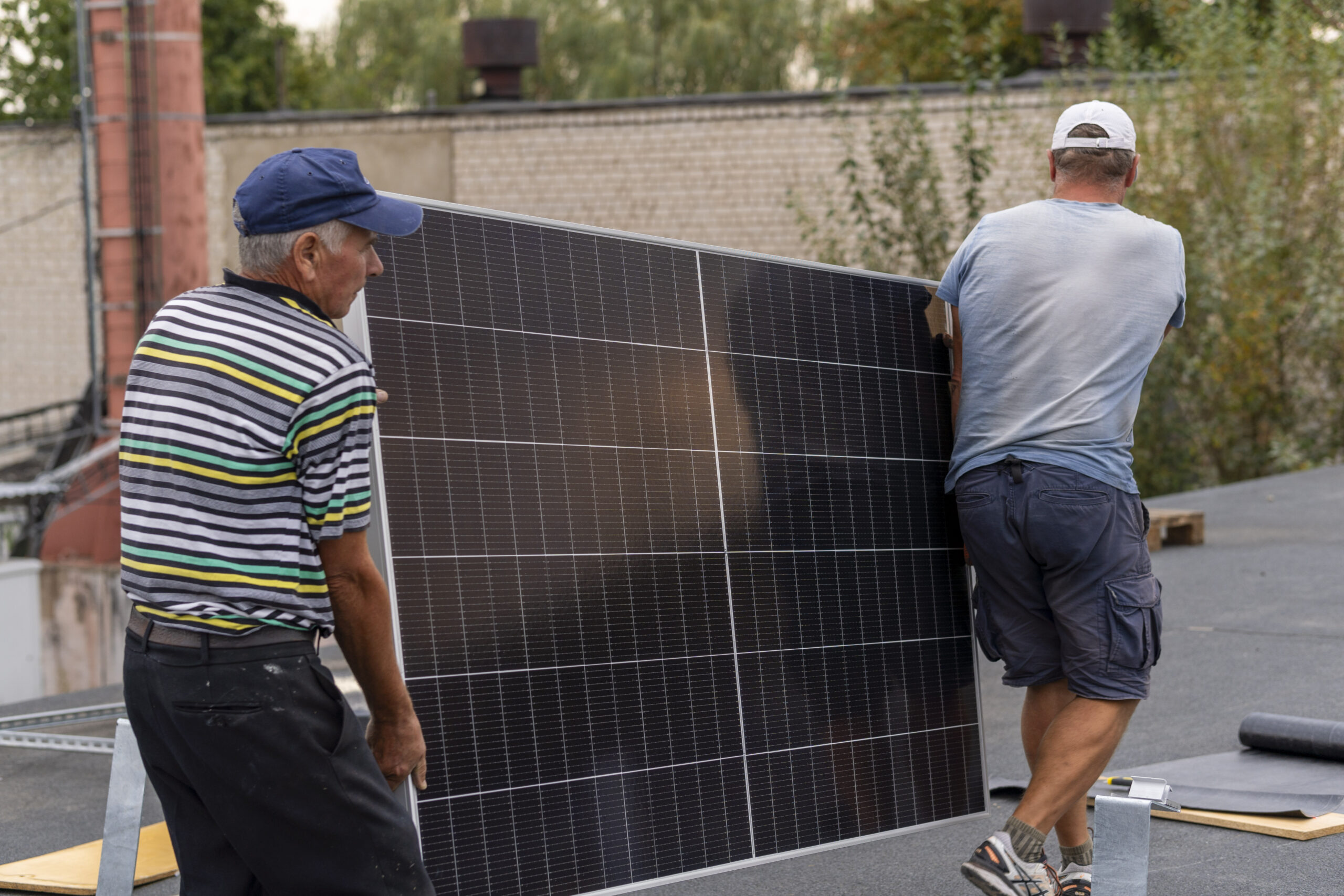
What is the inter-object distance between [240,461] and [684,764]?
1.56 m

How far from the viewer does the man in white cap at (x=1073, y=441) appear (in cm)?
356

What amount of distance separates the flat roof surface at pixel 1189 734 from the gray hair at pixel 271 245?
8.22 feet

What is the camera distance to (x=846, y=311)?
410 cm

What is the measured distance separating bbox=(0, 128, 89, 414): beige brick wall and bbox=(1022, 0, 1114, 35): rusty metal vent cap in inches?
625

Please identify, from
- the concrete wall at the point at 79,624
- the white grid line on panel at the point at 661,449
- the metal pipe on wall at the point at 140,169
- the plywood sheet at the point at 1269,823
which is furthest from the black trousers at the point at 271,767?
the metal pipe on wall at the point at 140,169

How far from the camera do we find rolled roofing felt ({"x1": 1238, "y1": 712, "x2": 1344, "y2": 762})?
5.11 m

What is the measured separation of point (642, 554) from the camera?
3525mm

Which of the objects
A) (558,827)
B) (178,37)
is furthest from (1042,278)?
(178,37)

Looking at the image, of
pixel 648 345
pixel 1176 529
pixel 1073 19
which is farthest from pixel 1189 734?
pixel 1073 19

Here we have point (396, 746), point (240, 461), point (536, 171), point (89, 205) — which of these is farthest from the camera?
point (536, 171)

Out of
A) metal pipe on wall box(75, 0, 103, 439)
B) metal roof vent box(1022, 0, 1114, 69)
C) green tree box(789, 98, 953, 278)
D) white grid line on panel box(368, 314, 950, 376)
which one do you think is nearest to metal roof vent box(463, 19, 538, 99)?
metal pipe on wall box(75, 0, 103, 439)

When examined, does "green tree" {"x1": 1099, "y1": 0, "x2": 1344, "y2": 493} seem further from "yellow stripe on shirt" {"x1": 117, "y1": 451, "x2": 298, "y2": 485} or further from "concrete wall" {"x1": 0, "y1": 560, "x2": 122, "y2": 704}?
"yellow stripe on shirt" {"x1": 117, "y1": 451, "x2": 298, "y2": 485}

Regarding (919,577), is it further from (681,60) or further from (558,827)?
(681,60)

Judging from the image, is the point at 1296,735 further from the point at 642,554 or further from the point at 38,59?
the point at 38,59
